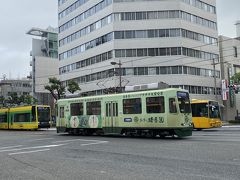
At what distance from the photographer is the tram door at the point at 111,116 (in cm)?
2309

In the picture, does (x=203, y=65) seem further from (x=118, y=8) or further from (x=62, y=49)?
(x=62, y=49)

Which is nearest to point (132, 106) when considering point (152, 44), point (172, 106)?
point (172, 106)

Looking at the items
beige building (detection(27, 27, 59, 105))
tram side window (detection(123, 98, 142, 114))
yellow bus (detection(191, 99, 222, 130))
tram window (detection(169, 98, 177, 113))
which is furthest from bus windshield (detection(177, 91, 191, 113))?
beige building (detection(27, 27, 59, 105))

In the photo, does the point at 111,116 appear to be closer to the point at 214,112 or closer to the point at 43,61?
the point at 214,112

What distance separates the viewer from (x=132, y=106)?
22172mm

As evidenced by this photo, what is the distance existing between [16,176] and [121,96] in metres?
14.0

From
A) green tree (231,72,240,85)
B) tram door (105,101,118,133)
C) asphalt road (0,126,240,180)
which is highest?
green tree (231,72,240,85)

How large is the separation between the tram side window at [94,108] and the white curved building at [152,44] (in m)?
29.8

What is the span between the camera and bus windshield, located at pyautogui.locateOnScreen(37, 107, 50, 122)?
39906 millimetres

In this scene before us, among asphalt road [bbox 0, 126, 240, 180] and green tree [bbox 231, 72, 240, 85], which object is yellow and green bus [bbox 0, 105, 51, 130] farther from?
green tree [bbox 231, 72, 240, 85]

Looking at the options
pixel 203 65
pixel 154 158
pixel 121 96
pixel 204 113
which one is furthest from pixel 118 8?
pixel 154 158

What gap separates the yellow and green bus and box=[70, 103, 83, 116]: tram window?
45.2ft

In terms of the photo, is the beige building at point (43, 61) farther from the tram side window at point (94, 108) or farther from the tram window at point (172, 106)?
the tram window at point (172, 106)

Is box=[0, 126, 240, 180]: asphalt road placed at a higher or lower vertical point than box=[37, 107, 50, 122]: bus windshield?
lower
